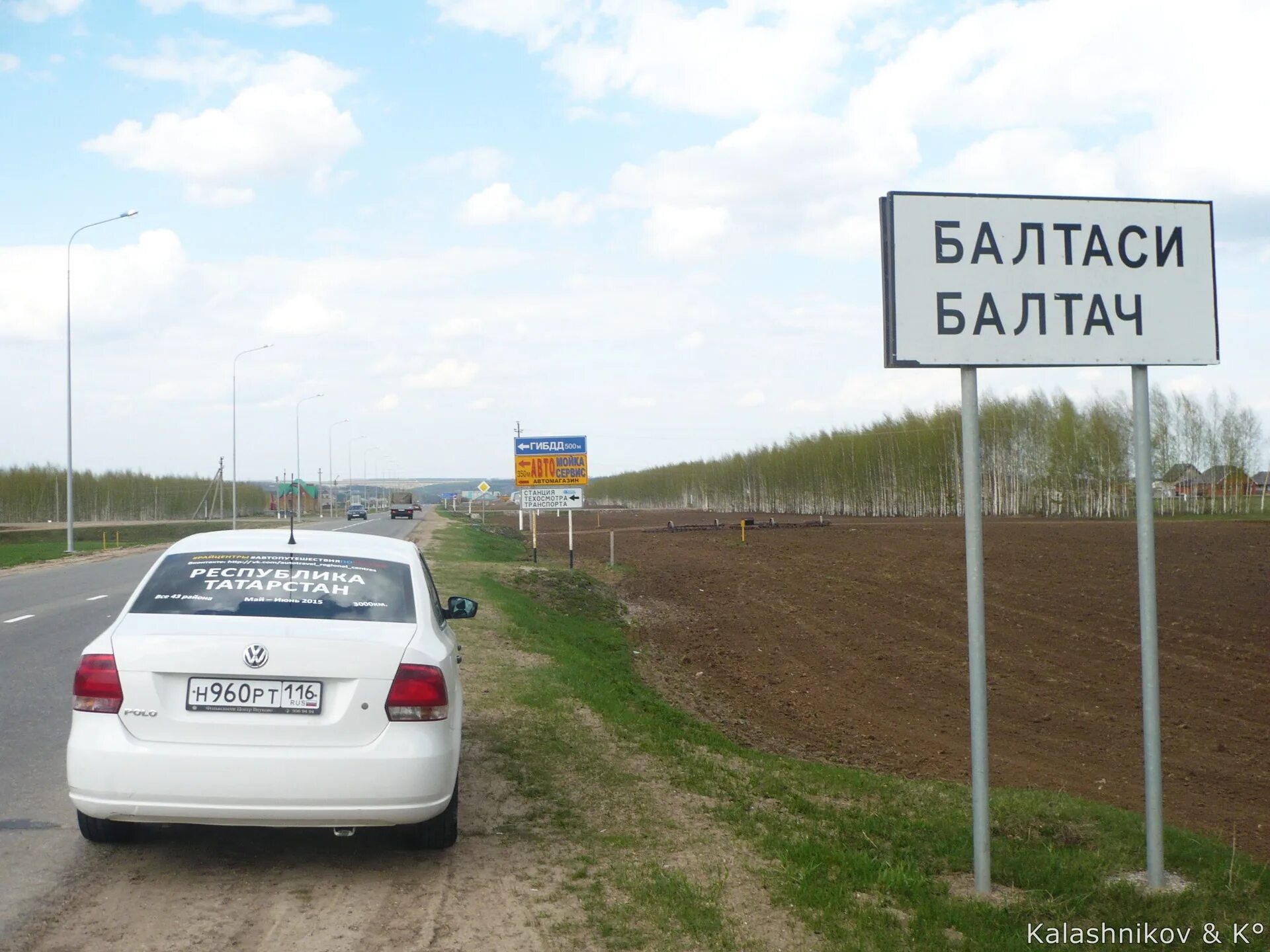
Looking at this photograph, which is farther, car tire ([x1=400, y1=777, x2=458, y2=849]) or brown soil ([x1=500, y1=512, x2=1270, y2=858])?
brown soil ([x1=500, y1=512, x2=1270, y2=858])

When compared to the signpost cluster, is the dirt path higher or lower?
lower

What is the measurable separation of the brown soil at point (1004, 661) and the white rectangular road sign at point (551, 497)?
279 centimetres

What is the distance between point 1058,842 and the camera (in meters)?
5.93

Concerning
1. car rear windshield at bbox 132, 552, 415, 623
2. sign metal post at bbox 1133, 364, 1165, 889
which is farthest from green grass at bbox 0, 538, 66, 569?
sign metal post at bbox 1133, 364, 1165, 889

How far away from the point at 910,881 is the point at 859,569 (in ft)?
87.0

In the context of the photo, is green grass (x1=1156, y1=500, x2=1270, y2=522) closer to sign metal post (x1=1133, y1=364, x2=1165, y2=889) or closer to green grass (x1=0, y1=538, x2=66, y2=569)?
green grass (x1=0, y1=538, x2=66, y2=569)

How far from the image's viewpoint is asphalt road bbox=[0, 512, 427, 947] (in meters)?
5.09

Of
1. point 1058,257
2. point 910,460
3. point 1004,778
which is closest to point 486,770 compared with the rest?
point 1058,257

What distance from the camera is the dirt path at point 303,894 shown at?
14.2 ft

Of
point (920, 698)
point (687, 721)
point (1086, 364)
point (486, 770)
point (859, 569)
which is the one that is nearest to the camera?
point (1086, 364)

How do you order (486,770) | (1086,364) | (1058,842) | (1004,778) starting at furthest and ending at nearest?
(1004,778)
(486,770)
(1058,842)
(1086,364)

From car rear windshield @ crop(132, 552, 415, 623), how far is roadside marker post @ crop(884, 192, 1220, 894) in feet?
9.05

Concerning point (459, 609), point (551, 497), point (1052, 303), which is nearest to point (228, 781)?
point (459, 609)

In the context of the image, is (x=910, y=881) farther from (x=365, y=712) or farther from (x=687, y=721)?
(x=687, y=721)
